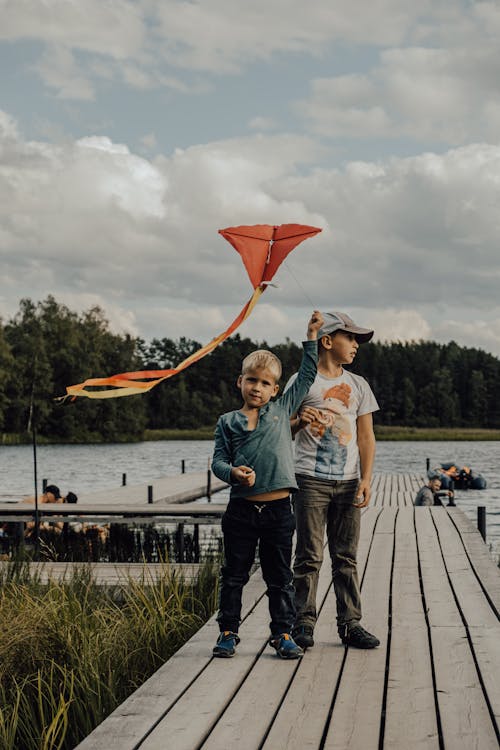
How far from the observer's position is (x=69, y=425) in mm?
79375

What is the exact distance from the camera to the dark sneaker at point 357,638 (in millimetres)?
4527

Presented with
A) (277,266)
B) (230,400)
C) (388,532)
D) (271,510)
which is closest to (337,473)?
(271,510)

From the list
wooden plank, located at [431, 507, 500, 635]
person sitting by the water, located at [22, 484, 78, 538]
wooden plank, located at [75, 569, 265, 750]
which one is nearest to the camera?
wooden plank, located at [75, 569, 265, 750]

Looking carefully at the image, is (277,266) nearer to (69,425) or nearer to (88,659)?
(88,659)

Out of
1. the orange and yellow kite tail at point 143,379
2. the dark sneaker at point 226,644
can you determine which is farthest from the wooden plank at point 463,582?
the orange and yellow kite tail at point 143,379

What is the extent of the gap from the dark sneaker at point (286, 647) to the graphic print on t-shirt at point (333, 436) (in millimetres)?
816

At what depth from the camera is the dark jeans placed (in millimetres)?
4371

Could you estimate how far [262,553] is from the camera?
4438mm

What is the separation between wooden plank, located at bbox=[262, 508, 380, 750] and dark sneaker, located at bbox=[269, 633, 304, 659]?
55 millimetres

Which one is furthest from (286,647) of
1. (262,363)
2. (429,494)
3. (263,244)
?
(429,494)

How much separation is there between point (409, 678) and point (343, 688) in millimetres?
329

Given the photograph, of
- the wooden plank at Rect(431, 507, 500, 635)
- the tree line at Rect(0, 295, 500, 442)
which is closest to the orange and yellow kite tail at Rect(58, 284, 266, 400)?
the wooden plank at Rect(431, 507, 500, 635)

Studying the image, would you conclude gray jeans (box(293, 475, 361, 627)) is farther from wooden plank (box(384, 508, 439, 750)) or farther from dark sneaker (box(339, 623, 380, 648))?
wooden plank (box(384, 508, 439, 750))

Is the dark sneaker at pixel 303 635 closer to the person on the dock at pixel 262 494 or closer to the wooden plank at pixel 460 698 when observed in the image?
the person on the dock at pixel 262 494
